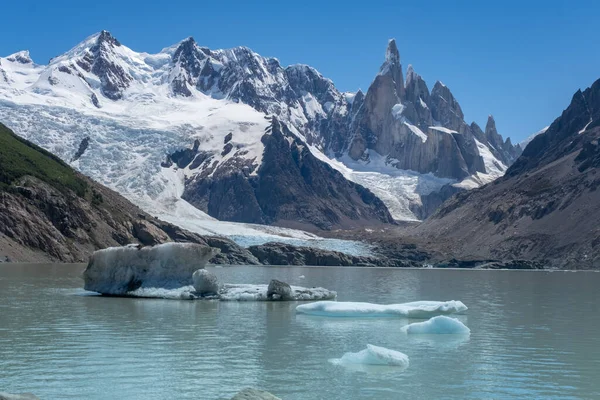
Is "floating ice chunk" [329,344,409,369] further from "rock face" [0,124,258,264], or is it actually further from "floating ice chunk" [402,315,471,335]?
"rock face" [0,124,258,264]

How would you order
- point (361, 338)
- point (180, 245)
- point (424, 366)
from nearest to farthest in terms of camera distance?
point (424, 366), point (361, 338), point (180, 245)

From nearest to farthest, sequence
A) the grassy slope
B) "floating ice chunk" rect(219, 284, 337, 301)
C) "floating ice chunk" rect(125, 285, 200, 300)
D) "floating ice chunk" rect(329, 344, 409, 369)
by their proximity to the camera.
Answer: "floating ice chunk" rect(329, 344, 409, 369), "floating ice chunk" rect(125, 285, 200, 300), "floating ice chunk" rect(219, 284, 337, 301), the grassy slope

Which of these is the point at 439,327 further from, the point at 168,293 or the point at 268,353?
the point at 168,293

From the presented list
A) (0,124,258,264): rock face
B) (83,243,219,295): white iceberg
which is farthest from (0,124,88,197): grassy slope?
(83,243,219,295): white iceberg

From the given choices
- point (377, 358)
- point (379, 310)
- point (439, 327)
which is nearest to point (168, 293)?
point (379, 310)

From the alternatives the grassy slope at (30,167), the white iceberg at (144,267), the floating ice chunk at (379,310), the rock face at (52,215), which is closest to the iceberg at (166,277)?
the white iceberg at (144,267)

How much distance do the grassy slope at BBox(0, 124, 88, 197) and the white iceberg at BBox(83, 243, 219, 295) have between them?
288 ft

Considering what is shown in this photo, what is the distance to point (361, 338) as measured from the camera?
104 ft

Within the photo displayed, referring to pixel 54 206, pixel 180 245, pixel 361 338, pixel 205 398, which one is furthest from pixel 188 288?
pixel 54 206

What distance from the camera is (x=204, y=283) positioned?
4991cm

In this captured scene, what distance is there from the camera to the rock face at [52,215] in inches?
4892

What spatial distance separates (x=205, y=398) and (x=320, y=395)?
3.09 meters

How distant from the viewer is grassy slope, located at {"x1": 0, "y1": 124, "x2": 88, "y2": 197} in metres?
139

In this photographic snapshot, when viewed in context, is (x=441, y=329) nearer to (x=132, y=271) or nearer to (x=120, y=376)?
(x=120, y=376)
